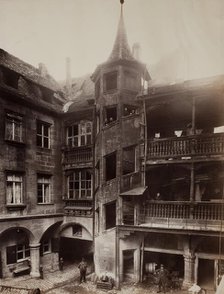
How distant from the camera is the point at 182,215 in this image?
13.3 metres

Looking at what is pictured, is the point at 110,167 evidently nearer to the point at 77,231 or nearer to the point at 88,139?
the point at 88,139

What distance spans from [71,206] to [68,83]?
9685 mm

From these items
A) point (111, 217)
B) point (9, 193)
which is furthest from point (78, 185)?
point (9, 193)

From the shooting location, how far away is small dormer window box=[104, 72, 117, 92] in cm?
1626

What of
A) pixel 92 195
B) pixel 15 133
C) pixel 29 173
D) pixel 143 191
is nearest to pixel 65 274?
pixel 92 195

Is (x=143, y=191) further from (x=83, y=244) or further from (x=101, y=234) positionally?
(x=83, y=244)

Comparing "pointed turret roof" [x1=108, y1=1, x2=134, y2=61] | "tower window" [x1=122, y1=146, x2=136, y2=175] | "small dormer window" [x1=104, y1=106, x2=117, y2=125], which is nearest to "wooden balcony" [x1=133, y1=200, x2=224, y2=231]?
"tower window" [x1=122, y1=146, x2=136, y2=175]

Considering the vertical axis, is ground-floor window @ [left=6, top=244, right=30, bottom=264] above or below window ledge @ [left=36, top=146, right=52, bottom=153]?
below

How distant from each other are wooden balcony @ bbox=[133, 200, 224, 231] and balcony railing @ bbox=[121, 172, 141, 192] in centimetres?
126

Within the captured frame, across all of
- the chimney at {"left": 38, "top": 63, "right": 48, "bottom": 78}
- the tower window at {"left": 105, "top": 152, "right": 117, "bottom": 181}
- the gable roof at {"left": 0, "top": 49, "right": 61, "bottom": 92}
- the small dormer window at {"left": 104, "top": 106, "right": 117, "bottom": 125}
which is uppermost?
the chimney at {"left": 38, "top": 63, "right": 48, "bottom": 78}

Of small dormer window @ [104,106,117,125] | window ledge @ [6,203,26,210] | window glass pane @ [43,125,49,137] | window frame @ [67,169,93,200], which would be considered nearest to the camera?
window ledge @ [6,203,26,210]

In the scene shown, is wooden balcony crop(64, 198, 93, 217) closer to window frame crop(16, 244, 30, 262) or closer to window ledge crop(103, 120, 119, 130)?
window frame crop(16, 244, 30, 262)

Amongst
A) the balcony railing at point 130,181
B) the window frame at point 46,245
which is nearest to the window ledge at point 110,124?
the balcony railing at point 130,181

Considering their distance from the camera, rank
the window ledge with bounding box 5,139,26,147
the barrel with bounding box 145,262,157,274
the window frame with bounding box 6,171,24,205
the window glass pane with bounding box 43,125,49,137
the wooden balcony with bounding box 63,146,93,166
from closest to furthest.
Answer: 1. the window ledge with bounding box 5,139,26,147
2. the window frame with bounding box 6,171,24,205
3. the barrel with bounding box 145,262,157,274
4. the wooden balcony with bounding box 63,146,93,166
5. the window glass pane with bounding box 43,125,49,137
